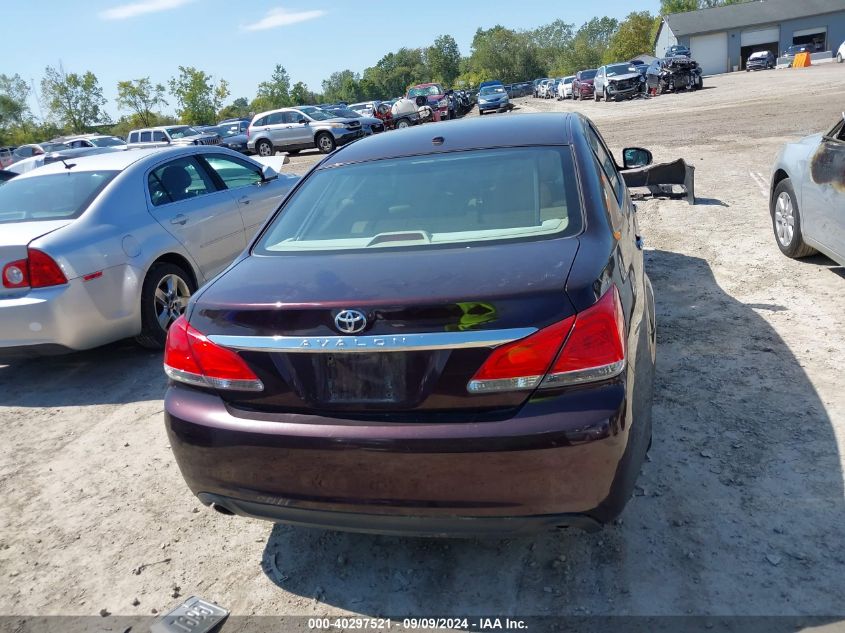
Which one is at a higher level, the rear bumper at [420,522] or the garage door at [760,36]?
the garage door at [760,36]

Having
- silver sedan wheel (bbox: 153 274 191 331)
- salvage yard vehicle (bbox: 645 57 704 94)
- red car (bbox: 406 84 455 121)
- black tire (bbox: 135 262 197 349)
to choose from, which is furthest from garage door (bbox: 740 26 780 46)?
black tire (bbox: 135 262 197 349)

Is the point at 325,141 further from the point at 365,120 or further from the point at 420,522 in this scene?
the point at 420,522

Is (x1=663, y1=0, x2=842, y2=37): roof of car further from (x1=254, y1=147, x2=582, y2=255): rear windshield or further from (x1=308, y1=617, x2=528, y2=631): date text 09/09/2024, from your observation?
(x1=308, y1=617, x2=528, y2=631): date text 09/09/2024

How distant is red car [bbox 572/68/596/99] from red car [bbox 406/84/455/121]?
11.7 meters

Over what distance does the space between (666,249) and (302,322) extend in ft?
18.4

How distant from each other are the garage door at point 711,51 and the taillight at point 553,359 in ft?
265

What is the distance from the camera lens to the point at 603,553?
290 centimetres

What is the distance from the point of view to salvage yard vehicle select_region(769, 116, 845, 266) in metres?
5.33

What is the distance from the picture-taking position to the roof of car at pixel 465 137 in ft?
11.9

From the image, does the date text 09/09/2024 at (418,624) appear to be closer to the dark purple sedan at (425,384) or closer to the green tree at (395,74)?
the dark purple sedan at (425,384)

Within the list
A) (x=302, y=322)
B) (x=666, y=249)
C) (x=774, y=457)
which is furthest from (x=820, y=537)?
(x=666, y=249)

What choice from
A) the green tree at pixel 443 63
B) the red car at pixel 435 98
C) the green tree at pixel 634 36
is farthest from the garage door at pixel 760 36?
the green tree at pixel 443 63

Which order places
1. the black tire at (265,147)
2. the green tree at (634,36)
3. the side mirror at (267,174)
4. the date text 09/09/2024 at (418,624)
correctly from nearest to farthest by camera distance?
the date text 09/09/2024 at (418,624), the side mirror at (267,174), the black tire at (265,147), the green tree at (634,36)

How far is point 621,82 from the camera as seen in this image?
40.2 metres
